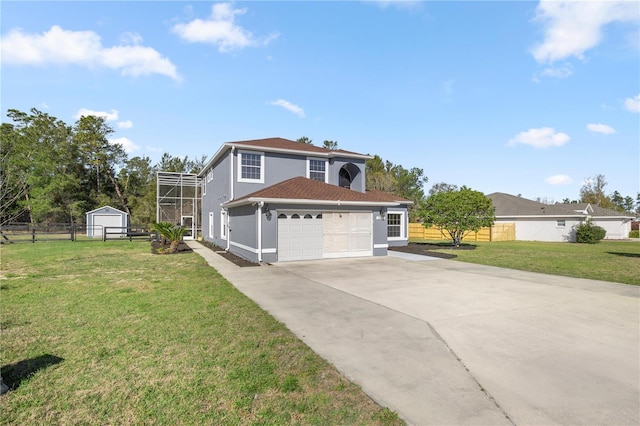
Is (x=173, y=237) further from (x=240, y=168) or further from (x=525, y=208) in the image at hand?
(x=525, y=208)

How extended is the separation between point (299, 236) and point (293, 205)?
56.5 inches

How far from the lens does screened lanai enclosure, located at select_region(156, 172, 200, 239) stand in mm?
25477

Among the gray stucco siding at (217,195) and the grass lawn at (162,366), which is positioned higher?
the gray stucco siding at (217,195)

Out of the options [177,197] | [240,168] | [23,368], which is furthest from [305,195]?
[177,197]

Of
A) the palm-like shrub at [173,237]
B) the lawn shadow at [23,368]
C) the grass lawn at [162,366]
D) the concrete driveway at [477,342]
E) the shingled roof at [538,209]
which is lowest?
the concrete driveway at [477,342]

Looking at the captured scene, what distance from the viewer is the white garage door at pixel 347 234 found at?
49.8ft

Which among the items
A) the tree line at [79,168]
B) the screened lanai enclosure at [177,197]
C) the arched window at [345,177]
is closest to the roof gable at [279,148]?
the arched window at [345,177]

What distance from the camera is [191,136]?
2528 cm

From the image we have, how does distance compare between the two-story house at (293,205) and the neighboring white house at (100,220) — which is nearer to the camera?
the two-story house at (293,205)

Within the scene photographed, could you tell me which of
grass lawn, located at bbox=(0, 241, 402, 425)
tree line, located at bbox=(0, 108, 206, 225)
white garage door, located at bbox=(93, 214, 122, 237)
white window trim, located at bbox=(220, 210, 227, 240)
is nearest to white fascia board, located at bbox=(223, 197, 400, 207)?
white window trim, located at bbox=(220, 210, 227, 240)

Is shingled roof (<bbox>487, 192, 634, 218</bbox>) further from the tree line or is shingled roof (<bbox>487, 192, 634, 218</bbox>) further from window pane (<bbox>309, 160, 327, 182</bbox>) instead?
the tree line

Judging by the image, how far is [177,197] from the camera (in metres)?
27.5

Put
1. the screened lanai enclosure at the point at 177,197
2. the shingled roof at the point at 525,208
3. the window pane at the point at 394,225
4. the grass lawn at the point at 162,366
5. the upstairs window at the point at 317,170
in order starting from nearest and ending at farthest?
the grass lawn at the point at 162,366, the upstairs window at the point at 317,170, the window pane at the point at 394,225, the screened lanai enclosure at the point at 177,197, the shingled roof at the point at 525,208

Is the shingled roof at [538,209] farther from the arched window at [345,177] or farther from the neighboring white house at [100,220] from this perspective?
the neighboring white house at [100,220]
